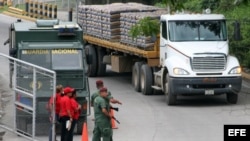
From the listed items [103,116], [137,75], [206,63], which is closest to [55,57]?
[103,116]

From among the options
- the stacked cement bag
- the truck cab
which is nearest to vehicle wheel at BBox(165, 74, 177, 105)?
the truck cab

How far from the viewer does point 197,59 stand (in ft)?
88.6

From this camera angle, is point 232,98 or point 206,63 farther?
point 232,98

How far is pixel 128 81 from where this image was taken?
33844 millimetres

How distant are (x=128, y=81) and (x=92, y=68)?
157 cm

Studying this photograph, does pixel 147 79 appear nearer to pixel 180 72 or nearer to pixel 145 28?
pixel 145 28

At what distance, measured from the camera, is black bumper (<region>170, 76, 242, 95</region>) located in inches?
1054

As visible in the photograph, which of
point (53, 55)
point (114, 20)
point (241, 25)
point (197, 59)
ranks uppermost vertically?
point (114, 20)

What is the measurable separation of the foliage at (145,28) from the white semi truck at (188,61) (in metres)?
0.30

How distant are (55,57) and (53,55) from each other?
0.08 metres

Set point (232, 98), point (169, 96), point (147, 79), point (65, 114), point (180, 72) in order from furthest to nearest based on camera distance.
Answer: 1. point (147, 79)
2. point (232, 98)
3. point (169, 96)
4. point (180, 72)
5. point (65, 114)

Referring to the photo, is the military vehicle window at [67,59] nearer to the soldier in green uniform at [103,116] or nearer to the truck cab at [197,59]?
the soldier in green uniform at [103,116]

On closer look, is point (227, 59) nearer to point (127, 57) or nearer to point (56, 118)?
point (127, 57)

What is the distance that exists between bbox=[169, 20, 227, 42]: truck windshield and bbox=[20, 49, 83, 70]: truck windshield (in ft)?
19.1
